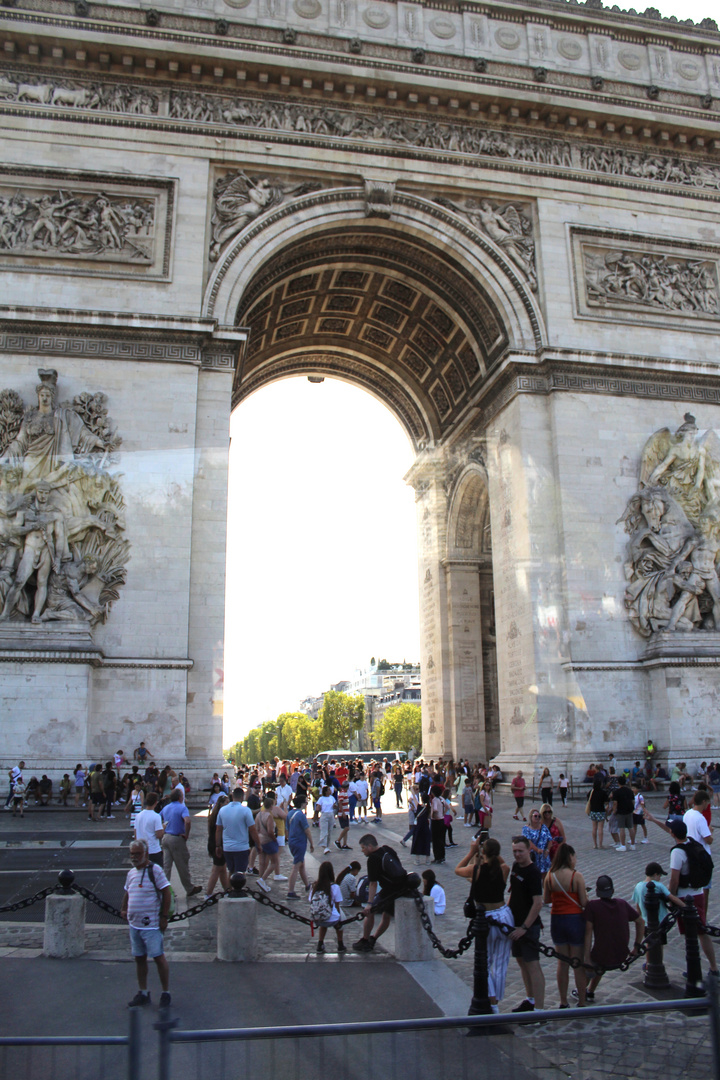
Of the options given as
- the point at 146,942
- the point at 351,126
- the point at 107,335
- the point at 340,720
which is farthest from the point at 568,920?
the point at 340,720

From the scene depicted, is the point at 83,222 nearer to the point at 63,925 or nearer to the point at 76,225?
the point at 76,225

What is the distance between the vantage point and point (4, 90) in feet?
72.4

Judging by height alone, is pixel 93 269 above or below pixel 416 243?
below

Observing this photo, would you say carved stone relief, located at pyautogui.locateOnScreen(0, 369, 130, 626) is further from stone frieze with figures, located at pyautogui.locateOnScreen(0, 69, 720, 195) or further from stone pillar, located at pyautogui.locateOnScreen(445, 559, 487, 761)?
stone pillar, located at pyautogui.locateOnScreen(445, 559, 487, 761)

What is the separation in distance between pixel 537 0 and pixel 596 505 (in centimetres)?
1577

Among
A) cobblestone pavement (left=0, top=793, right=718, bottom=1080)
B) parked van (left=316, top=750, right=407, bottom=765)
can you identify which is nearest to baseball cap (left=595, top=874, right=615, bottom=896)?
cobblestone pavement (left=0, top=793, right=718, bottom=1080)

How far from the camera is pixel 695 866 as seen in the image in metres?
7.33

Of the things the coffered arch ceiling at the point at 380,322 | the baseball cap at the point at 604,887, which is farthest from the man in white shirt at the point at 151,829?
the coffered arch ceiling at the point at 380,322

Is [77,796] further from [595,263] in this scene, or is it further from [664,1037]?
[595,263]

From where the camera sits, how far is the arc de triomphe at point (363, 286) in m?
19.8

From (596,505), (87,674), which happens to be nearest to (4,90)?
(87,674)

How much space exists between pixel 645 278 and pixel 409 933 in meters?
22.5

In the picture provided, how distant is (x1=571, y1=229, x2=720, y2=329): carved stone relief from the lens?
81.6 feet

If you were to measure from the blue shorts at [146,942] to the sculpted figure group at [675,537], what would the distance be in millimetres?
18051
